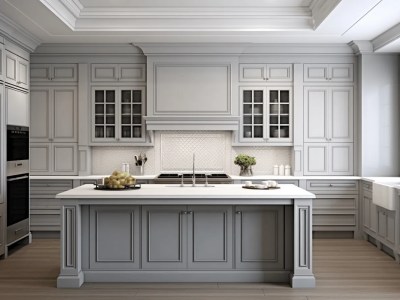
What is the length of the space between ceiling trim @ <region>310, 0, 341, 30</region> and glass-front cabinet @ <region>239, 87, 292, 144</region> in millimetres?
1319

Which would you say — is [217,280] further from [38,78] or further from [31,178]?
[38,78]

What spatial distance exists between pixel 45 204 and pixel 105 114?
1511 millimetres

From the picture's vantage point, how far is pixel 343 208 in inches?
272

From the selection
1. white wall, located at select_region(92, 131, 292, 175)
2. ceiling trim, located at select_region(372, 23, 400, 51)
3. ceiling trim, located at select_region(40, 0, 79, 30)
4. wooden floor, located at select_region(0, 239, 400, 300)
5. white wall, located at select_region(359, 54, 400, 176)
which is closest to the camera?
wooden floor, located at select_region(0, 239, 400, 300)

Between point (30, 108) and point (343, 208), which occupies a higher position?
point (30, 108)

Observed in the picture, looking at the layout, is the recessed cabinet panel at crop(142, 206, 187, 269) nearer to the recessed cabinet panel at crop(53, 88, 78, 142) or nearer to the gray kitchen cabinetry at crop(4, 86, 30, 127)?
the gray kitchen cabinetry at crop(4, 86, 30, 127)

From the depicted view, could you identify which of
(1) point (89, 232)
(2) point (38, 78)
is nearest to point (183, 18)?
(2) point (38, 78)

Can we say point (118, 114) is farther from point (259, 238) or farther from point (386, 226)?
point (386, 226)

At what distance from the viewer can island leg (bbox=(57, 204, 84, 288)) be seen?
4.46 meters

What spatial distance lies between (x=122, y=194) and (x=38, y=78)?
3354mm

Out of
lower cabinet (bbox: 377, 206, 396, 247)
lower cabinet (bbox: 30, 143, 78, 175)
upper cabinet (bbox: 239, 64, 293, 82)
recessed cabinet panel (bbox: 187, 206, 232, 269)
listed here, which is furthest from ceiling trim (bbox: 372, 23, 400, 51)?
lower cabinet (bbox: 30, 143, 78, 175)

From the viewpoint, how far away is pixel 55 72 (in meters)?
7.02

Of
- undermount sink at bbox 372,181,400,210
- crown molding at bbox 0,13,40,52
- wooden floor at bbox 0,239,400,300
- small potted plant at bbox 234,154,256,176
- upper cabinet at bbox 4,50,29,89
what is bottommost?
wooden floor at bbox 0,239,400,300

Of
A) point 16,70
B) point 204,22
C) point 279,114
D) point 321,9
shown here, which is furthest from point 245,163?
point 16,70
